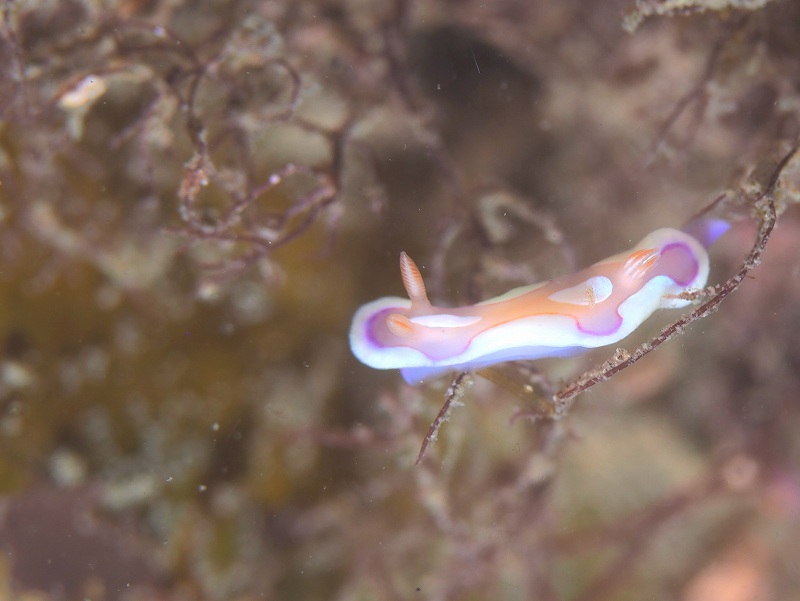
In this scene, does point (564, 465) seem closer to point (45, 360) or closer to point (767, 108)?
point (767, 108)

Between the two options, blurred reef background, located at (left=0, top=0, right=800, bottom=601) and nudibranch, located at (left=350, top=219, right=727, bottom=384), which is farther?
blurred reef background, located at (left=0, top=0, right=800, bottom=601)

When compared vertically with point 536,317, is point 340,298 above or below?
above

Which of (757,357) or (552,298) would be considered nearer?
(552,298)

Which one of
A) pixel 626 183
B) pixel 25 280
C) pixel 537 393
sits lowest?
pixel 537 393

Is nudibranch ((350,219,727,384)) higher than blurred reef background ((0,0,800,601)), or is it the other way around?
blurred reef background ((0,0,800,601))

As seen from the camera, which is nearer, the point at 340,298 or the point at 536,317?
the point at 536,317

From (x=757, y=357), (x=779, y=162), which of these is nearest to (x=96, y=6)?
(x=779, y=162)
